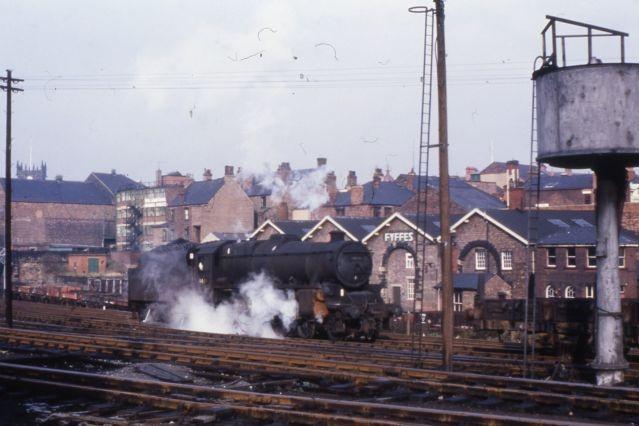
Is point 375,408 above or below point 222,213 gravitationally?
below

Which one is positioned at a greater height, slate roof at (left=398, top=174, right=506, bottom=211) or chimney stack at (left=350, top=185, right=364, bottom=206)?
chimney stack at (left=350, top=185, right=364, bottom=206)

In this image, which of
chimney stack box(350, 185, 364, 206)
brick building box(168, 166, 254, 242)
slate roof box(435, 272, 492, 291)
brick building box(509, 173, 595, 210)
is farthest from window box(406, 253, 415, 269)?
brick building box(168, 166, 254, 242)

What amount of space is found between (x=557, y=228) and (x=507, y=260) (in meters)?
5.20

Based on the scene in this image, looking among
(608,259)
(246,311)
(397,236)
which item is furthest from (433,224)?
(608,259)

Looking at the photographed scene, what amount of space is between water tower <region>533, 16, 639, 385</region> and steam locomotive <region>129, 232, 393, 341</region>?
12305 millimetres

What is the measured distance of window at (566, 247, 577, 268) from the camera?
Result: 49734 millimetres

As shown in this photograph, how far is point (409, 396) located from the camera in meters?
14.7

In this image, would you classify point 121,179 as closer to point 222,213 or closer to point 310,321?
point 222,213

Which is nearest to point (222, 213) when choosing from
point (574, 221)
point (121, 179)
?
point (121, 179)

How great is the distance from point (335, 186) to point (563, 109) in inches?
3128

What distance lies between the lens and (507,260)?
49906mm

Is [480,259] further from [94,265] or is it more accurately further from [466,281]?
[94,265]

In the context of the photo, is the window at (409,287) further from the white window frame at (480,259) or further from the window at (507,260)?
the window at (507,260)

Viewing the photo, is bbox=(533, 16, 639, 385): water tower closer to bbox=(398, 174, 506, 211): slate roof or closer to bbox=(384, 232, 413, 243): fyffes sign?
bbox=(384, 232, 413, 243): fyffes sign
